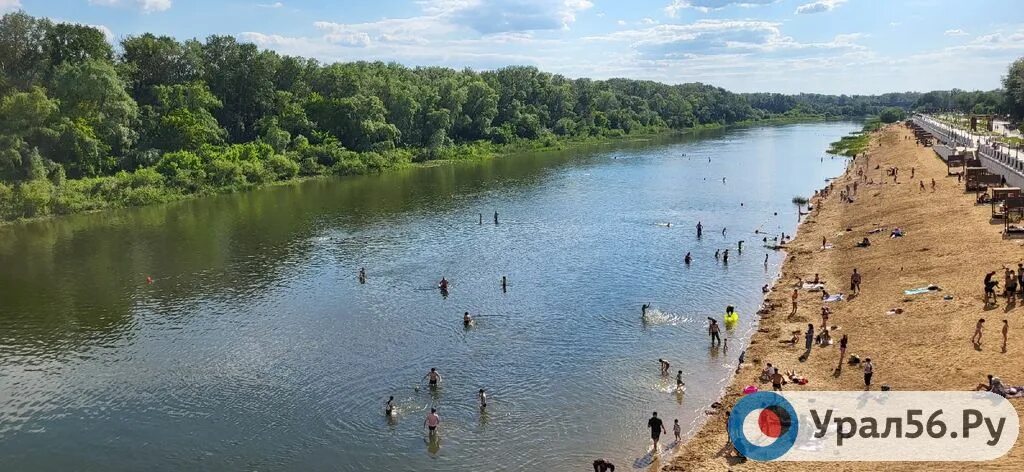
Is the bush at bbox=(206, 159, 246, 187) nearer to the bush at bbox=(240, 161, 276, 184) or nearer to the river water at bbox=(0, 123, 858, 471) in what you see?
the bush at bbox=(240, 161, 276, 184)

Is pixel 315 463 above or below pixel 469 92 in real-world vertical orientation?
below

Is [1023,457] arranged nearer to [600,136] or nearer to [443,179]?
[443,179]

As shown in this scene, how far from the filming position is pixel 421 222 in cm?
7538

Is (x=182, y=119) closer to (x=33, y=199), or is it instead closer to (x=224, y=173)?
(x=224, y=173)

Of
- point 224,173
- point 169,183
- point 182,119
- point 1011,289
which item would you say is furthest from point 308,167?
point 1011,289

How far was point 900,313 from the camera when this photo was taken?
123ft

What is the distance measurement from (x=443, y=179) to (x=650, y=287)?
69.8 metres

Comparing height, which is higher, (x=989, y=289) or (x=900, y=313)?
(x=989, y=289)

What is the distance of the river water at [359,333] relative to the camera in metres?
28.8

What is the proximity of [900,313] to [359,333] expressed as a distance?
98.7 ft

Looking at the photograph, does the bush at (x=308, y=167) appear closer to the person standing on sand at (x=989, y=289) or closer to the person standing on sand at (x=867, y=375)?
the person standing on sand at (x=989, y=289)

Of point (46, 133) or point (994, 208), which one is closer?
point (994, 208)

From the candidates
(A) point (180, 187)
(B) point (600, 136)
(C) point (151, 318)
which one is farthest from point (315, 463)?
(B) point (600, 136)

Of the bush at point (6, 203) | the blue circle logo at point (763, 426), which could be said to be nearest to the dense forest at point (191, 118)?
the bush at point (6, 203)
